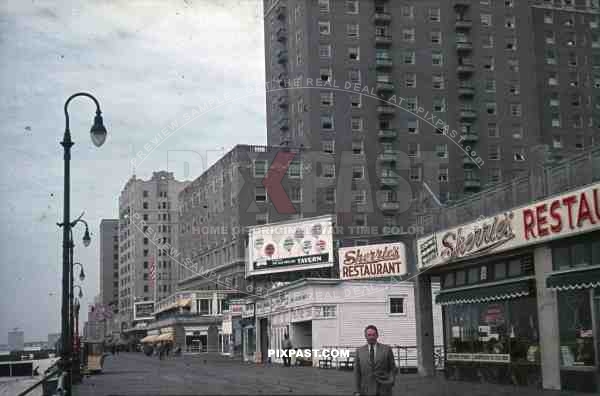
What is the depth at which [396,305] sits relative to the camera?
46094 mm

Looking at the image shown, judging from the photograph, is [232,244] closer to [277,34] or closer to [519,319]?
[277,34]

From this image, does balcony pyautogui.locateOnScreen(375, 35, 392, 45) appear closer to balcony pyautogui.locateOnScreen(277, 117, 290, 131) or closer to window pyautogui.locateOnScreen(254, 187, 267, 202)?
balcony pyautogui.locateOnScreen(277, 117, 290, 131)

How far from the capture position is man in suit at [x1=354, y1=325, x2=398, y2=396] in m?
12.8

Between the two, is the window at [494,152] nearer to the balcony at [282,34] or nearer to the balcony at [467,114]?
the balcony at [467,114]

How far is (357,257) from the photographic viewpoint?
45.3 metres

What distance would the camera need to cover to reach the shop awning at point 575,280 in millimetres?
21156

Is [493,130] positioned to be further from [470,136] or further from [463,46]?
[463,46]

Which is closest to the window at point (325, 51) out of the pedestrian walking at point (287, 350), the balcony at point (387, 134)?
the balcony at point (387, 134)

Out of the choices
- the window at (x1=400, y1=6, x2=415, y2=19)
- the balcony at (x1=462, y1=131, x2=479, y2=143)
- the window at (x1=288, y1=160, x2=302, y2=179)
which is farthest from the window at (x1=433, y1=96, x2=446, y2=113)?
the window at (x1=288, y1=160, x2=302, y2=179)

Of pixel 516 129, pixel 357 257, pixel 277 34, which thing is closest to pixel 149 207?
pixel 277 34

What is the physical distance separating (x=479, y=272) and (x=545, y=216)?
509 centimetres

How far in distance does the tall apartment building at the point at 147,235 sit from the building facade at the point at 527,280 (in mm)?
115633

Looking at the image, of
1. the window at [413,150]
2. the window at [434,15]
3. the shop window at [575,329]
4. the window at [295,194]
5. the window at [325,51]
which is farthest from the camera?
the window at [434,15]

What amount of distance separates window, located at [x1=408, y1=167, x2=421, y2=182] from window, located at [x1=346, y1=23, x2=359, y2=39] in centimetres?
1560
